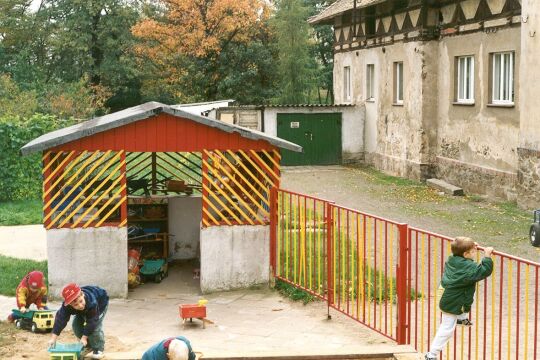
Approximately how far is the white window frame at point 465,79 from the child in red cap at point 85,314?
51.9 ft

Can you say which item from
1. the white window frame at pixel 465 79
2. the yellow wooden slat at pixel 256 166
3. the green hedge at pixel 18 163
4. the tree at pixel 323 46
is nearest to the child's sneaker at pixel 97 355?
the yellow wooden slat at pixel 256 166

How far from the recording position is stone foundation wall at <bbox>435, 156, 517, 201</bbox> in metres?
20.6

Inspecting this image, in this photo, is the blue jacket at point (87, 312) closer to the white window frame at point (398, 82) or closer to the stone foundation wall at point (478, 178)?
the stone foundation wall at point (478, 178)

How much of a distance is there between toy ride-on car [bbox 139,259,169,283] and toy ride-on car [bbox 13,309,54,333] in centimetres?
301

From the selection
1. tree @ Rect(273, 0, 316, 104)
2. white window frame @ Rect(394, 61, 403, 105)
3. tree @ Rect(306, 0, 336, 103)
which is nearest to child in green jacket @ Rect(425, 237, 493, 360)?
white window frame @ Rect(394, 61, 403, 105)

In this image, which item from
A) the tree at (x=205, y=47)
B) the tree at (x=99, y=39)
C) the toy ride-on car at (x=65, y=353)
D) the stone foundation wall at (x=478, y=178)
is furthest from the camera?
the tree at (x=99, y=39)

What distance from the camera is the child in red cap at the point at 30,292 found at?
10.6m

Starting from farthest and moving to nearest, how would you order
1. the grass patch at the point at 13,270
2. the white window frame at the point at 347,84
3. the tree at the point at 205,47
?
1. the tree at the point at 205,47
2. the white window frame at the point at 347,84
3. the grass patch at the point at 13,270

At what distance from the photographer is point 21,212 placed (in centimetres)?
1992

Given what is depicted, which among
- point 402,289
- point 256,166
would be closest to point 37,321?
point 256,166

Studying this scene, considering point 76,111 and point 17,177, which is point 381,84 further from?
point 76,111

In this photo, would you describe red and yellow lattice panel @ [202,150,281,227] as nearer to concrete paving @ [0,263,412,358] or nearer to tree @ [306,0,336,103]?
concrete paving @ [0,263,412,358]

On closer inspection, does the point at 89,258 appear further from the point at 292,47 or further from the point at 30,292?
the point at 292,47

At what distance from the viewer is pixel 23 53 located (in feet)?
162
